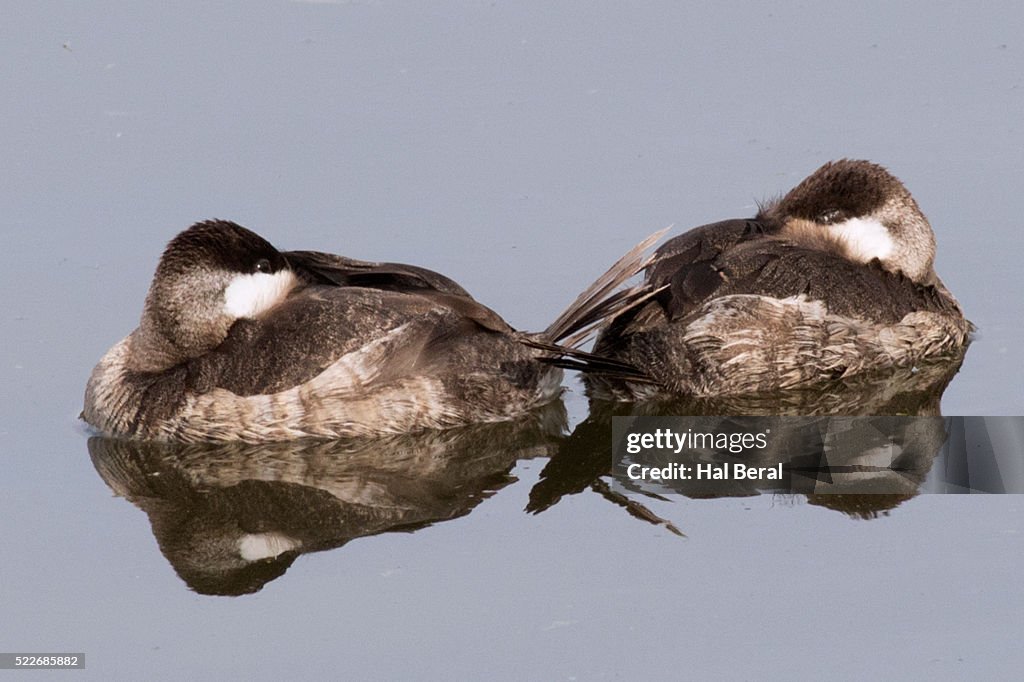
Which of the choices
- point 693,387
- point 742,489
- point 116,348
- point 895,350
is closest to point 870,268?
point 895,350

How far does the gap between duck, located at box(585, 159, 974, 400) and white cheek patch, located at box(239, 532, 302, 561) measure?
2703 millimetres

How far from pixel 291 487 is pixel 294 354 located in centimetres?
82

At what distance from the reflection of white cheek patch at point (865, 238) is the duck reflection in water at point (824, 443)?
0.80 metres

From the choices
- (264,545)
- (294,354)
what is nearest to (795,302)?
(294,354)

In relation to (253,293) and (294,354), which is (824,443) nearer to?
(294,354)

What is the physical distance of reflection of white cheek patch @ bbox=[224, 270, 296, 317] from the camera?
41.1 ft

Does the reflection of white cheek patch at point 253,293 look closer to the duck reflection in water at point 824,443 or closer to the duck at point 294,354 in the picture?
the duck at point 294,354

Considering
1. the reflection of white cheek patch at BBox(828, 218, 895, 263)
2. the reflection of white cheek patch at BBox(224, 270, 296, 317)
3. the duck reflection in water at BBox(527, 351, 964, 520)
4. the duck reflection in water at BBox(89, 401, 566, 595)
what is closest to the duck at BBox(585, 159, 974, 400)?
the reflection of white cheek patch at BBox(828, 218, 895, 263)

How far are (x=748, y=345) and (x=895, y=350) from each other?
1119mm

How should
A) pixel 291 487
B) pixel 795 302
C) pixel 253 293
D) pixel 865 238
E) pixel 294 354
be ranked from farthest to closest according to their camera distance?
pixel 865 238
pixel 795 302
pixel 253 293
pixel 294 354
pixel 291 487

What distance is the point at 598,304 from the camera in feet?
42.6

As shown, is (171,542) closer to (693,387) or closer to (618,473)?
(618,473)

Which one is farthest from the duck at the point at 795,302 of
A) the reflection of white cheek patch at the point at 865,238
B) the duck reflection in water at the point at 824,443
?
the duck reflection in water at the point at 824,443

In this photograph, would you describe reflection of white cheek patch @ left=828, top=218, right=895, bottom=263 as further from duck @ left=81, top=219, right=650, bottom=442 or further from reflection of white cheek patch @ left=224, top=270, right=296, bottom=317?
reflection of white cheek patch @ left=224, top=270, right=296, bottom=317
